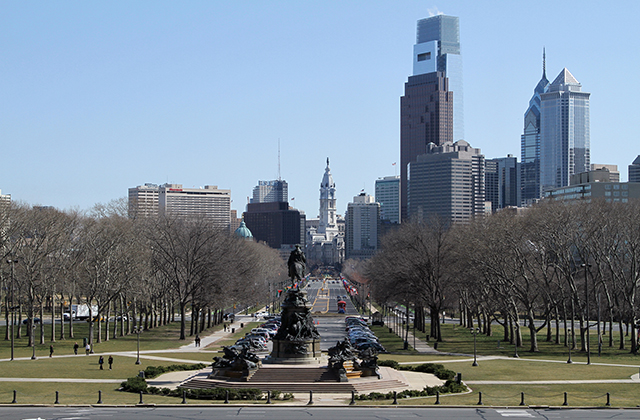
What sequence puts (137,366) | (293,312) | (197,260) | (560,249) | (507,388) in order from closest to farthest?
(507,388)
(293,312)
(137,366)
(560,249)
(197,260)

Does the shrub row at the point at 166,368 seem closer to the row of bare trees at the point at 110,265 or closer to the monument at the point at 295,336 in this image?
the monument at the point at 295,336

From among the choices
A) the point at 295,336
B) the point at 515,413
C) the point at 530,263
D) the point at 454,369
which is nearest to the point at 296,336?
the point at 295,336

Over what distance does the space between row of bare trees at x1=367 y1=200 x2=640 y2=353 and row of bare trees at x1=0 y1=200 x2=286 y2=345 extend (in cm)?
2231

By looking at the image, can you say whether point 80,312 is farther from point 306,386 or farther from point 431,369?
point 306,386

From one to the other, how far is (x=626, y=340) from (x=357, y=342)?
119 feet

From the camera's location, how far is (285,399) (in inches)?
1764

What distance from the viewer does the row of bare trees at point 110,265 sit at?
77.7m

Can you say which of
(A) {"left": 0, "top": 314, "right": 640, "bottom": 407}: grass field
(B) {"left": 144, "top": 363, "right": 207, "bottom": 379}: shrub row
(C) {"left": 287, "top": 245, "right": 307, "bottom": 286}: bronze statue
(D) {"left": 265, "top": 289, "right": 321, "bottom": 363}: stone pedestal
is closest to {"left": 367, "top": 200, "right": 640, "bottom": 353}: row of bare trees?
(A) {"left": 0, "top": 314, "right": 640, "bottom": 407}: grass field

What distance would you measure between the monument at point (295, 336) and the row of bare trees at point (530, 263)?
27.9m

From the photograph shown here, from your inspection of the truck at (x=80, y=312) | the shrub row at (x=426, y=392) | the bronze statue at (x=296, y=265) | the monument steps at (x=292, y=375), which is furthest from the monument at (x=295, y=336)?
the truck at (x=80, y=312)

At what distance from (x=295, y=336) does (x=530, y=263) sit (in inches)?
1607

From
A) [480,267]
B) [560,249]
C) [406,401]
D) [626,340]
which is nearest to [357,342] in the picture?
[480,267]

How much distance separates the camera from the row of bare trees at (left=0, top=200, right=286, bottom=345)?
77.7m

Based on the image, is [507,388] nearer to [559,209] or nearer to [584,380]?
[584,380]
